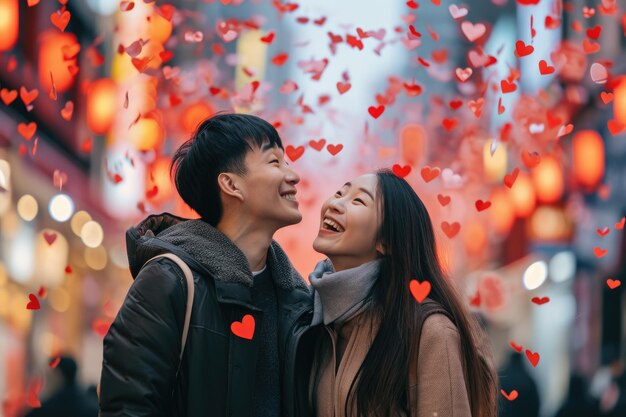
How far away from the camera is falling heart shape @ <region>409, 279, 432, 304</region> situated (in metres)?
4.68

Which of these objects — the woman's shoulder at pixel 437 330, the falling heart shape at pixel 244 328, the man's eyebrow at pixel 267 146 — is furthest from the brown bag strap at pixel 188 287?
the woman's shoulder at pixel 437 330

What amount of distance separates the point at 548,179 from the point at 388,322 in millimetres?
18348

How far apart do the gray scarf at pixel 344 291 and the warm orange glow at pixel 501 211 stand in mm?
24574

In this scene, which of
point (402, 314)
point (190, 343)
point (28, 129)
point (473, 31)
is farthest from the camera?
point (28, 129)

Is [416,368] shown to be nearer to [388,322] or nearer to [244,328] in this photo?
[388,322]

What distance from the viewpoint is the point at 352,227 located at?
4824 millimetres

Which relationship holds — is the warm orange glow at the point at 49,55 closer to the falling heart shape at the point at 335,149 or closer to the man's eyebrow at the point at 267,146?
the falling heart shape at the point at 335,149

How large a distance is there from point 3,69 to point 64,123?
22.2 feet

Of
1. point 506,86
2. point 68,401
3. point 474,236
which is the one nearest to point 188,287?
point 506,86

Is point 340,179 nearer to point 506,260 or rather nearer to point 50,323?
point 50,323

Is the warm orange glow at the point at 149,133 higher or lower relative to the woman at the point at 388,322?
lower

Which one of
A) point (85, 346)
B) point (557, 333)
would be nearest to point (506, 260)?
point (557, 333)

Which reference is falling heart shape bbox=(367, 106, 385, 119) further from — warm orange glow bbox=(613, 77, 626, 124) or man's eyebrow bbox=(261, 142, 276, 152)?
warm orange glow bbox=(613, 77, 626, 124)

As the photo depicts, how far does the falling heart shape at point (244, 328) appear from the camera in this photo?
4.47 meters
